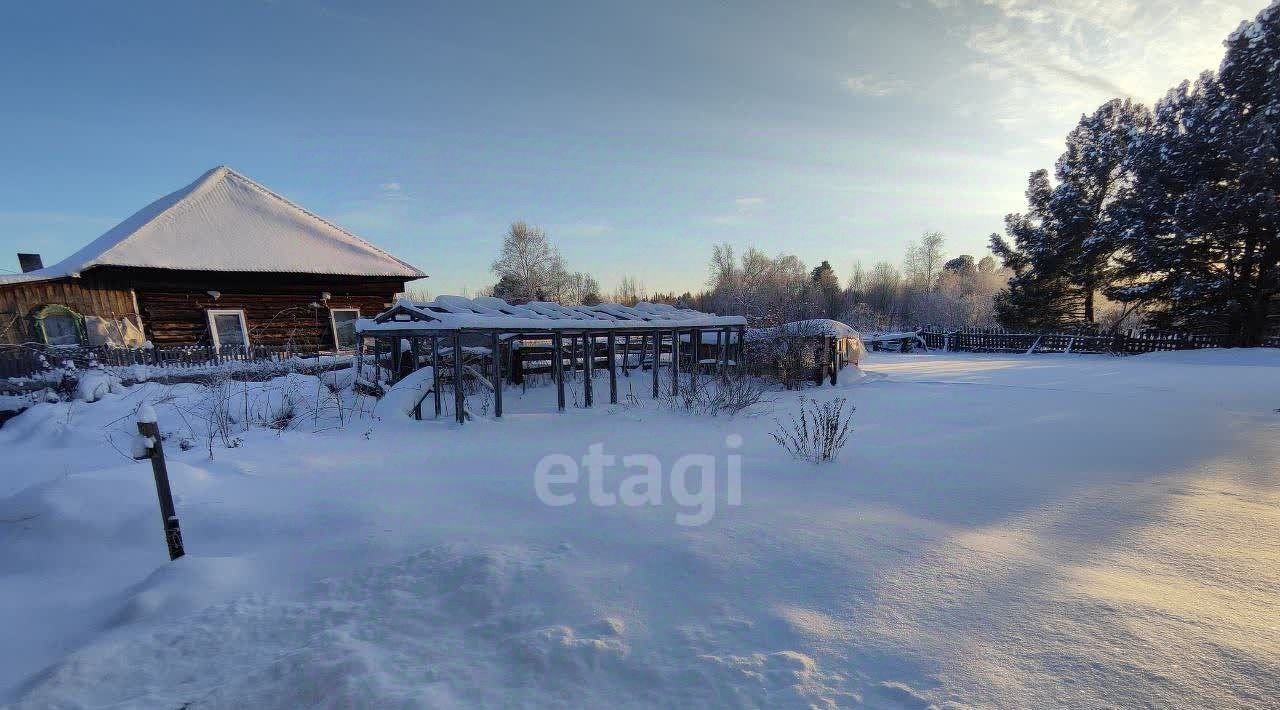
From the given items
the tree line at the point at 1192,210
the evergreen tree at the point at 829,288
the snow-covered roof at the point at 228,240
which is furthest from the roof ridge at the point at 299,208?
the evergreen tree at the point at 829,288

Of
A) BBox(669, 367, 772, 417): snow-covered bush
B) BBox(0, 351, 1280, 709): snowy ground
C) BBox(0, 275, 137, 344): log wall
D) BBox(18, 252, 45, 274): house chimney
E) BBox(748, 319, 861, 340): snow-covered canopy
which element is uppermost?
BBox(18, 252, 45, 274): house chimney

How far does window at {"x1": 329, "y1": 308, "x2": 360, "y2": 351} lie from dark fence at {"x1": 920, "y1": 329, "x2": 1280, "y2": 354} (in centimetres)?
2894

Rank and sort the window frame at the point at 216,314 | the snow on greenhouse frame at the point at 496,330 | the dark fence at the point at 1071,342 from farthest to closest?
the dark fence at the point at 1071,342 < the window frame at the point at 216,314 < the snow on greenhouse frame at the point at 496,330

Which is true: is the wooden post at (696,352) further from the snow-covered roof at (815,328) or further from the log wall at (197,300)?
the log wall at (197,300)

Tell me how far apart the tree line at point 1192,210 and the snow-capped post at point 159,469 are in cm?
2236

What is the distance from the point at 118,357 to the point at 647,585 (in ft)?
53.8

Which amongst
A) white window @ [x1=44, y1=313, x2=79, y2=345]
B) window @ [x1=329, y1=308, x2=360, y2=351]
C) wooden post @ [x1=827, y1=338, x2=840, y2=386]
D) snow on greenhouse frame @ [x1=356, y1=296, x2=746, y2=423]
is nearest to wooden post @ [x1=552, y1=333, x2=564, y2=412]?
snow on greenhouse frame @ [x1=356, y1=296, x2=746, y2=423]

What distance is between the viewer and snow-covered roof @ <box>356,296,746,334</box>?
27.2ft

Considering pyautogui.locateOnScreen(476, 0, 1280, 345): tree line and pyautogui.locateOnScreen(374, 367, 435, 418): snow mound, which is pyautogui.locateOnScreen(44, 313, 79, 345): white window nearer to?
pyautogui.locateOnScreen(374, 367, 435, 418): snow mound

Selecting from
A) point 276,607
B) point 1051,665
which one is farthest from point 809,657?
point 276,607

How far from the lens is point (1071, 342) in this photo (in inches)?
858

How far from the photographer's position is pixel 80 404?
9344 mm

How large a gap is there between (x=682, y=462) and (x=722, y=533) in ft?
6.69

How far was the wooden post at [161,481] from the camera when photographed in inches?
119
